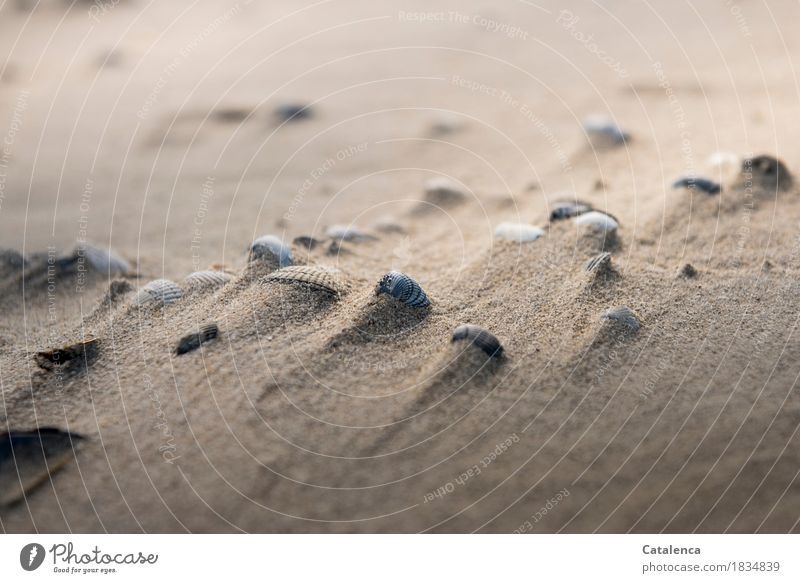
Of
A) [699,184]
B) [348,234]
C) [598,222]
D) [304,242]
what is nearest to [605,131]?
[699,184]

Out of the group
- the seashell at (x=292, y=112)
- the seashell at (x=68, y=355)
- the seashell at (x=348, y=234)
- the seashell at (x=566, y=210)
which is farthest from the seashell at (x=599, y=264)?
the seashell at (x=292, y=112)

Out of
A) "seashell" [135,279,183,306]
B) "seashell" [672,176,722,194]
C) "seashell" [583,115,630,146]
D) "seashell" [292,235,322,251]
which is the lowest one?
"seashell" [135,279,183,306]

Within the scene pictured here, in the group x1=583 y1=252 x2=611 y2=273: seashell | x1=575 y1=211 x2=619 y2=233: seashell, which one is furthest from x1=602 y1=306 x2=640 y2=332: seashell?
x1=575 y1=211 x2=619 y2=233: seashell

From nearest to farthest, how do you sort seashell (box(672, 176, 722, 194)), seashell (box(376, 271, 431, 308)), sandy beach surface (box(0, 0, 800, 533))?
1. sandy beach surface (box(0, 0, 800, 533))
2. seashell (box(376, 271, 431, 308))
3. seashell (box(672, 176, 722, 194))

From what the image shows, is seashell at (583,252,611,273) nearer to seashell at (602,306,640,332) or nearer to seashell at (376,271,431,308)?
seashell at (602,306,640,332)

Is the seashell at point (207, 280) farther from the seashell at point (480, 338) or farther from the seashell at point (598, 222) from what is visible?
the seashell at point (598, 222)

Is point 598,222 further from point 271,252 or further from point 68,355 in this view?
point 68,355

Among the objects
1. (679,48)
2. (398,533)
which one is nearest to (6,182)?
(398,533)
